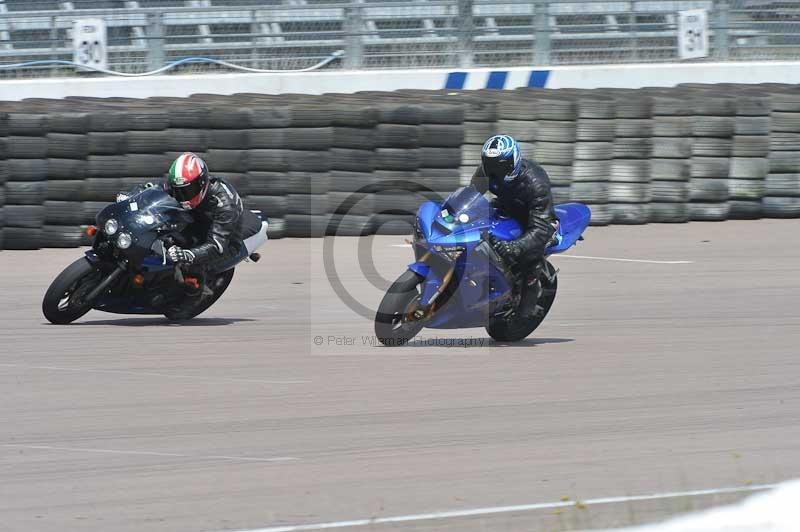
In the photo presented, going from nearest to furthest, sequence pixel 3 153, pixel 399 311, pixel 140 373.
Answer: pixel 140 373, pixel 399 311, pixel 3 153

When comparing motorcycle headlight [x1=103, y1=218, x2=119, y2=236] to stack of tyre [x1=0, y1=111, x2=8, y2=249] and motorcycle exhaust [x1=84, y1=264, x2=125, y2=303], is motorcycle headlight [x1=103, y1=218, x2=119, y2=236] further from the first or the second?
stack of tyre [x1=0, y1=111, x2=8, y2=249]

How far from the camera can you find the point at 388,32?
16406 millimetres

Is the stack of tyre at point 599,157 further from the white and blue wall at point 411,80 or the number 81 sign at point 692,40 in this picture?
the number 81 sign at point 692,40

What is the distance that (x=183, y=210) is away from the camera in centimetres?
853

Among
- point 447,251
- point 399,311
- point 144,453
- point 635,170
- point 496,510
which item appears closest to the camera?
point 496,510

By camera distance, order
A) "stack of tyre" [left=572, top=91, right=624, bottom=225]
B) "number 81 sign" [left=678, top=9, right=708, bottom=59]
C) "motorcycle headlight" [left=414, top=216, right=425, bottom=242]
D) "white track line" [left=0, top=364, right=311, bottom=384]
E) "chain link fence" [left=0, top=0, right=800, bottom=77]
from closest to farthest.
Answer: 1. "white track line" [left=0, top=364, right=311, bottom=384]
2. "motorcycle headlight" [left=414, top=216, right=425, bottom=242]
3. "stack of tyre" [left=572, top=91, right=624, bottom=225]
4. "chain link fence" [left=0, top=0, right=800, bottom=77]
5. "number 81 sign" [left=678, top=9, right=708, bottom=59]

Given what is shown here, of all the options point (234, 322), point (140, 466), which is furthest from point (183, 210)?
point (140, 466)

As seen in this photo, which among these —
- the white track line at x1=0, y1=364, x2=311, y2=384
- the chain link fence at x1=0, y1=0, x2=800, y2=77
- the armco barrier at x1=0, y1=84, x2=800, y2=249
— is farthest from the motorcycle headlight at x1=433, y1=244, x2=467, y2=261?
the chain link fence at x1=0, y1=0, x2=800, y2=77

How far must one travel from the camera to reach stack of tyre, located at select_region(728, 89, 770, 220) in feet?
45.8

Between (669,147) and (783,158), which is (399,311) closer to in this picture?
(669,147)

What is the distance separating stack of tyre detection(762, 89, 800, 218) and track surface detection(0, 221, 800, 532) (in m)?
4.40

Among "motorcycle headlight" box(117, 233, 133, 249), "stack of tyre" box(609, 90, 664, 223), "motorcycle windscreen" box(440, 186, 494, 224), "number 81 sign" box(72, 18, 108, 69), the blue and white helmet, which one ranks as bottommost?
"stack of tyre" box(609, 90, 664, 223)

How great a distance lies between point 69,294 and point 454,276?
2.86m

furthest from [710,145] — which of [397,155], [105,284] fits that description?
[105,284]
